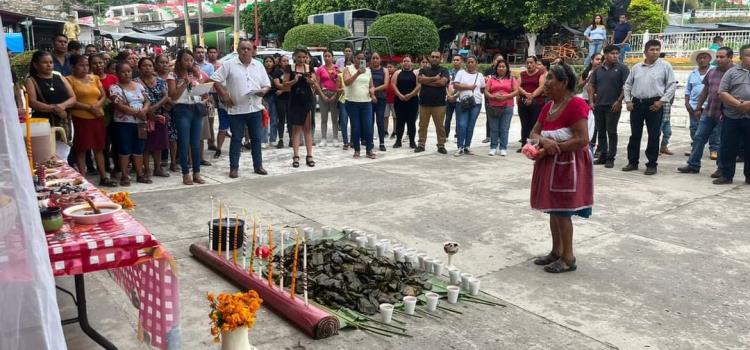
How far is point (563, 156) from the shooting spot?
4355mm

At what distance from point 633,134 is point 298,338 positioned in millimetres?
6545

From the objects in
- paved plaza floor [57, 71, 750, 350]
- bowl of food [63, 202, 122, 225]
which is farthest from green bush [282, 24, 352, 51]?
bowl of food [63, 202, 122, 225]

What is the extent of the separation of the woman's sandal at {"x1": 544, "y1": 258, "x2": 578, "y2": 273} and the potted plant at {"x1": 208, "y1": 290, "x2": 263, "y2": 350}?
2.53 meters

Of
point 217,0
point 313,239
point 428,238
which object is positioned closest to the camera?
point 313,239

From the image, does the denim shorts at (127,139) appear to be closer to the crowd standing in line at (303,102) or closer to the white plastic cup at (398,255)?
the crowd standing in line at (303,102)

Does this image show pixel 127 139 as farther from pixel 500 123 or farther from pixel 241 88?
pixel 500 123

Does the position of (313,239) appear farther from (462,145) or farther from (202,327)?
(462,145)

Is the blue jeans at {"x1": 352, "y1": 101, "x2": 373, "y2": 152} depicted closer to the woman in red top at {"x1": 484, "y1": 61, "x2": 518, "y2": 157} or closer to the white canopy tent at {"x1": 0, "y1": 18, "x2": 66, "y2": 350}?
the woman in red top at {"x1": 484, "y1": 61, "x2": 518, "y2": 157}

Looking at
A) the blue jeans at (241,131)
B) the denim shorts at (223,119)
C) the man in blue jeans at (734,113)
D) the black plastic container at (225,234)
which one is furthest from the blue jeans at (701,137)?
the denim shorts at (223,119)

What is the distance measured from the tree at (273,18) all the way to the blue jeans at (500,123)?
34581 millimetres

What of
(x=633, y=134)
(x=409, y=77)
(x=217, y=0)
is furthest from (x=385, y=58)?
(x=217, y=0)

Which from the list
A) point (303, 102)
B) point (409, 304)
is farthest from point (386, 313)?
point (303, 102)

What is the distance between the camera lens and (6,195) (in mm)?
1984

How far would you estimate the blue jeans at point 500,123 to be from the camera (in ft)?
31.1
